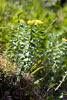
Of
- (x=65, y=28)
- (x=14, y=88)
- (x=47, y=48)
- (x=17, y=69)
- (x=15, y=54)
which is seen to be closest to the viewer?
(x=14, y=88)

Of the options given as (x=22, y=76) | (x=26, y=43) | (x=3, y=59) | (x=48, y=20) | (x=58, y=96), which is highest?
(x=48, y=20)

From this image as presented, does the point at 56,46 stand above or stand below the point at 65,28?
below

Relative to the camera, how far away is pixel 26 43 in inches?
93.4

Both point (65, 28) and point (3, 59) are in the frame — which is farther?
point (65, 28)

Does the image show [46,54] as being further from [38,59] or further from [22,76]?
[22,76]

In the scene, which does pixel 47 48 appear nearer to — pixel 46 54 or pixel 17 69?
pixel 46 54

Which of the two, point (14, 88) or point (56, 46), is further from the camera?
point (56, 46)

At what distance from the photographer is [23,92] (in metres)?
2.25

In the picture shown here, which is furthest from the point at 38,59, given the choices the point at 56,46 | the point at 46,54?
the point at 56,46

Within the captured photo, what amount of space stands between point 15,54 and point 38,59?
15.5 inches

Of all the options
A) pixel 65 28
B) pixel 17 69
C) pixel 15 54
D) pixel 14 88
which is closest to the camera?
pixel 14 88

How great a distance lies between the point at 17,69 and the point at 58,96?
0.74 metres

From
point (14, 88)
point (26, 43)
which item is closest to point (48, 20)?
point (26, 43)

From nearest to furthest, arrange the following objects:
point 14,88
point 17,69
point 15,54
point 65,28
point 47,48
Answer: point 14,88 < point 17,69 < point 15,54 < point 47,48 < point 65,28
